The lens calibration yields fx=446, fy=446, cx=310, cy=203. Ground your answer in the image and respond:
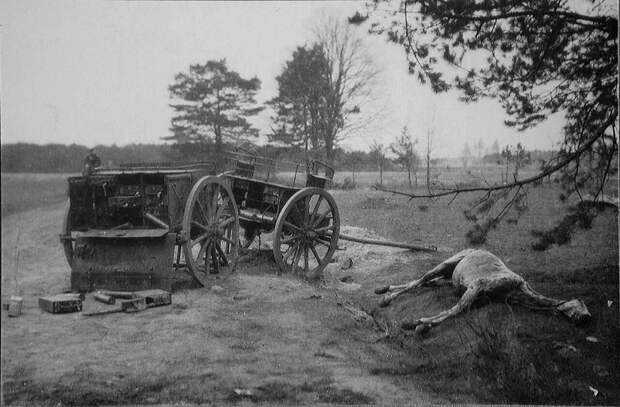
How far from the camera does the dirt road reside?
3.00 metres

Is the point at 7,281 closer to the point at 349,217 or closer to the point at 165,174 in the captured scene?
the point at 165,174

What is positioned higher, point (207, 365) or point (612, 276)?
point (612, 276)

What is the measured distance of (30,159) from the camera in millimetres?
3641

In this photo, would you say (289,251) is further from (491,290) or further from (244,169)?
(491,290)

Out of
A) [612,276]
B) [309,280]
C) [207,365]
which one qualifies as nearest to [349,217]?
[309,280]

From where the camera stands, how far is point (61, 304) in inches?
155

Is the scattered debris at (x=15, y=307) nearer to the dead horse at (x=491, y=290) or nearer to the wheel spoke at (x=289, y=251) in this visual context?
the dead horse at (x=491, y=290)

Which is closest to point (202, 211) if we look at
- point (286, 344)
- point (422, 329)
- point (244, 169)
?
point (244, 169)

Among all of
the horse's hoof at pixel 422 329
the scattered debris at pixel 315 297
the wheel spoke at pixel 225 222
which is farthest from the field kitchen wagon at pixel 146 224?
the horse's hoof at pixel 422 329

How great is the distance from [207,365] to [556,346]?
3.13 m

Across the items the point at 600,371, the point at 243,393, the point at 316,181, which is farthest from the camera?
the point at 316,181

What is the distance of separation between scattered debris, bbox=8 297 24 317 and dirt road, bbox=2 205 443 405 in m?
0.05

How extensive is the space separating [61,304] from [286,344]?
2017 millimetres

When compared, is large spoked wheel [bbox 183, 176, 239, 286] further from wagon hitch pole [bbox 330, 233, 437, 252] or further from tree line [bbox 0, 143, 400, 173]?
wagon hitch pole [bbox 330, 233, 437, 252]
